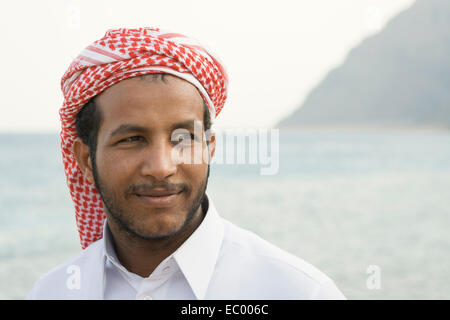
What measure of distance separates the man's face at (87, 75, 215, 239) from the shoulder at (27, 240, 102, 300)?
275 millimetres

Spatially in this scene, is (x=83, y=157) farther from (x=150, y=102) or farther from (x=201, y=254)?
(x=201, y=254)

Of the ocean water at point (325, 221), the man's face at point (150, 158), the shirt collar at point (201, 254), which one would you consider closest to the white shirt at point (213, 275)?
the shirt collar at point (201, 254)

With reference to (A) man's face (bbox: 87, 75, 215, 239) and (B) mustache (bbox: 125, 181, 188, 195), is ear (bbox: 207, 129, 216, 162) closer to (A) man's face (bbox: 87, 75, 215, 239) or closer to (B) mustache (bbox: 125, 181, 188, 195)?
(A) man's face (bbox: 87, 75, 215, 239)

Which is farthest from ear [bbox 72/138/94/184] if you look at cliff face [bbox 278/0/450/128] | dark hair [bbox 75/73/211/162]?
cliff face [bbox 278/0/450/128]

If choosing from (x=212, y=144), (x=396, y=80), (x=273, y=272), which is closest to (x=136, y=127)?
(x=212, y=144)

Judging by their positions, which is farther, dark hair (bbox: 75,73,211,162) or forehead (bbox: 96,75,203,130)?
dark hair (bbox: 75,73,211,162)

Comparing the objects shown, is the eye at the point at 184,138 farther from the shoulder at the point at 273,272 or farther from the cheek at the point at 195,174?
the shoulder at the point at 273,272

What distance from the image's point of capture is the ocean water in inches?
424

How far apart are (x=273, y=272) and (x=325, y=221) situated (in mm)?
15462

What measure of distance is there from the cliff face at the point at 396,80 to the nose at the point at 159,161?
103 m

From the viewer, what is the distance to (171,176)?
195cm

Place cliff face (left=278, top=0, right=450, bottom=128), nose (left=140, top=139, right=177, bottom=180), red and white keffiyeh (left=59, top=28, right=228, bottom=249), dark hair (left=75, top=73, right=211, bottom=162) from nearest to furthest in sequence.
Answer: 1. nose (left=140, top=139, right=177, bottom=180)
2. red and white keffiyeh (left=59, top=28, right=228, bottom=249)
3. dark hair (left=75, top=73, right=211, bottom=162)
4. cliff face (left=278, top=0, right=450, bottom=128)

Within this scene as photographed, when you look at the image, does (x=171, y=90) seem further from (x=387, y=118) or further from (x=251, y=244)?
(x=387, y=118)

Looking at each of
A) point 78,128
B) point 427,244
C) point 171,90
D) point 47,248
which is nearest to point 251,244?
point 171,90
